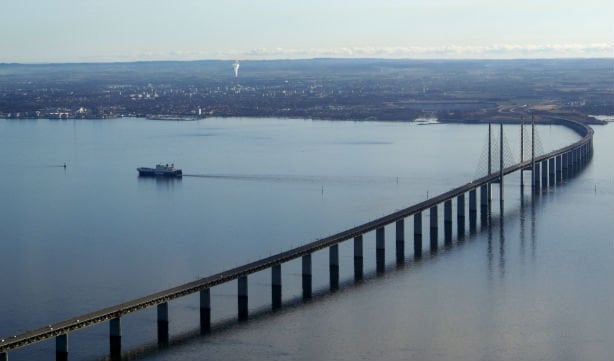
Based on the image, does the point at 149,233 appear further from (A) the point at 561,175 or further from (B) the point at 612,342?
(A) the point at 561,175

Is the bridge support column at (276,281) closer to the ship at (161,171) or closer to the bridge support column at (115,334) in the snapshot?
the bridge support column at (115,334)

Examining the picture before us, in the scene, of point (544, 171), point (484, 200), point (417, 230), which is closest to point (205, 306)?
point (417, 230)

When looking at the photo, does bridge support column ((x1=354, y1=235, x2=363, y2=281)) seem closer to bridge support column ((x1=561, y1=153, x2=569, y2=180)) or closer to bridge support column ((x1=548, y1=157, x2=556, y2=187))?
bridge support column ((x1=548, y1=157, x2=556, y2=187))

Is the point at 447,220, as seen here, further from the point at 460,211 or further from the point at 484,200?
the point at 484,200

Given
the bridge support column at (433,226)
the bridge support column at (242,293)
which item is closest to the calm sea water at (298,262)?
the bridge support column at (242,293)

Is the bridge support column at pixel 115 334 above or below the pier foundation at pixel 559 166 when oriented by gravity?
below

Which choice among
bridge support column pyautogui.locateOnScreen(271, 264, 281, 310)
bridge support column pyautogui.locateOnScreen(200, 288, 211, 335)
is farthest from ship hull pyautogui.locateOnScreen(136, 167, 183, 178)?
bridge support column pyautogui.locateOnScreen(200, 288, 211, 335)

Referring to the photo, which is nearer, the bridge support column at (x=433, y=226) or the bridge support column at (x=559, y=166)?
the bridge support column at (x=433, y=226)
